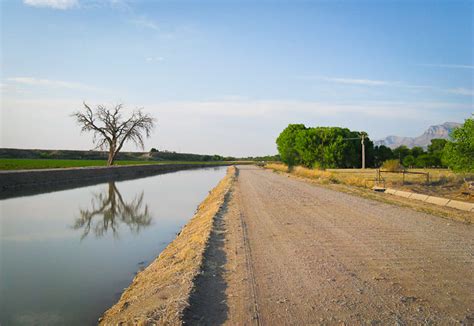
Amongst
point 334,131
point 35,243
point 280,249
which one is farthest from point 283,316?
point 334,131

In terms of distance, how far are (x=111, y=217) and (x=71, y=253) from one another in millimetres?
7215

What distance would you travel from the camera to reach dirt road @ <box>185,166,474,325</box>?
184 inches

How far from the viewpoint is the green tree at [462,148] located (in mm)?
20250

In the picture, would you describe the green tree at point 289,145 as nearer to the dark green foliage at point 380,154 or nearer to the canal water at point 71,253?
the dark green foliage at point 380,154

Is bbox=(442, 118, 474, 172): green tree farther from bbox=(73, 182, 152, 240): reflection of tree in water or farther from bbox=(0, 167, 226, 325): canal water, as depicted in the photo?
bbox=(73, 182, 152, 240): reflection of tree in water

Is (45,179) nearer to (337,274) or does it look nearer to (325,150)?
(337,274)

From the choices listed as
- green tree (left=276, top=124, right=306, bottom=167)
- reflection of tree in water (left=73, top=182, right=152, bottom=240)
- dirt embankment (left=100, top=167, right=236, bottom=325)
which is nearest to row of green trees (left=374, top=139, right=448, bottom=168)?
green tree (left=276, top=124, right=306, bottom=167)

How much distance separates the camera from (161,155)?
15350 centimetres

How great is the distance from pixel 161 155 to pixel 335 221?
146m

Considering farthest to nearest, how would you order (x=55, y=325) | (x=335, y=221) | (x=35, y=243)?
(x=335, y=221) → (x=35, y=243) → (x=55, y=325)

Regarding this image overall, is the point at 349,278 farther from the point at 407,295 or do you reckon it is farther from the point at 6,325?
the point at 6,325

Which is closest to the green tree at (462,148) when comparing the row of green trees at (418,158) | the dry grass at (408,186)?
the dry grass at (408,186)

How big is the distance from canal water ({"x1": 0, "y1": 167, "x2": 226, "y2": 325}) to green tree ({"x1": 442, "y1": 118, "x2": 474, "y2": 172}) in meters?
15.0

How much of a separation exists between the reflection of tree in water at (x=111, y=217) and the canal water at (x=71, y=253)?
4cm
